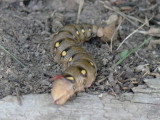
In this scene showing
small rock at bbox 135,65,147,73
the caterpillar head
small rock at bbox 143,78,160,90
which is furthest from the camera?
small rock at bbox 135,65,147,73

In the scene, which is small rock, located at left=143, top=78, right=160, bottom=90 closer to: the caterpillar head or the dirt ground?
the dirt ground

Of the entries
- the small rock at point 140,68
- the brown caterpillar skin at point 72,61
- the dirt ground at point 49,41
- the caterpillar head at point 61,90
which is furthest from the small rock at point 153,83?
the caterpillar head at point 61,90

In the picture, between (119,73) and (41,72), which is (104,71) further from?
(41,72)

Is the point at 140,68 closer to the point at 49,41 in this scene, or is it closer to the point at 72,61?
the point at 72,61

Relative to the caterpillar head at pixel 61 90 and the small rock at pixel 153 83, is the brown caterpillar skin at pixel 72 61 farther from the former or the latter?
the small rock at pixel 153 83

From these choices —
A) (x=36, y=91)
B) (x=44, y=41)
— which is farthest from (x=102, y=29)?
(x=36, y=91)

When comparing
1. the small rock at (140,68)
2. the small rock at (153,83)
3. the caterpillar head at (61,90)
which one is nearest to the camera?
the caterpillar head at (61,90)

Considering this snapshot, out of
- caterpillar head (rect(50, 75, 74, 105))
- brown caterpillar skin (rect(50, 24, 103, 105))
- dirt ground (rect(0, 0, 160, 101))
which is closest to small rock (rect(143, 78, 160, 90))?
dirt ground (rect(0, 0, 160, 101))

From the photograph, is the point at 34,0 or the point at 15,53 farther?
the point at 34,0
